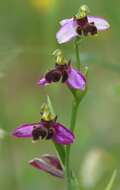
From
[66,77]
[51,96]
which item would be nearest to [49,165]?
[66,77]

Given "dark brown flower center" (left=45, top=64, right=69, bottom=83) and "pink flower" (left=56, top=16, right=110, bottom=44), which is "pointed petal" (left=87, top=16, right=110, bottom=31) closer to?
"pink flower" (left=56, top=16, right=110, bottom=44)

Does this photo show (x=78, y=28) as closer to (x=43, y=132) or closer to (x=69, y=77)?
(x=69, y=77)

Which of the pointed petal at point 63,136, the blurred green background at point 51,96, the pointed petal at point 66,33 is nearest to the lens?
the pointed petal at point 63,136

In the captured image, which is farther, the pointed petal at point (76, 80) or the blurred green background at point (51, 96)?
the blurred green background at point (51, 96)

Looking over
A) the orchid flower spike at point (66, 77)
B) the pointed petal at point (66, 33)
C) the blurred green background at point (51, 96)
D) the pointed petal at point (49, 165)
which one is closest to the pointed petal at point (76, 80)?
the orchid flower spike at point (66, 77)

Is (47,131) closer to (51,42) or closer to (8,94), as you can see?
(51,42)

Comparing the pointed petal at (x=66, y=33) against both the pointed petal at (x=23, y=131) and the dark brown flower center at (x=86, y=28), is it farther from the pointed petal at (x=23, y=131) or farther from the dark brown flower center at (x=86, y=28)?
the pointed petal at (x=23, y=131)
